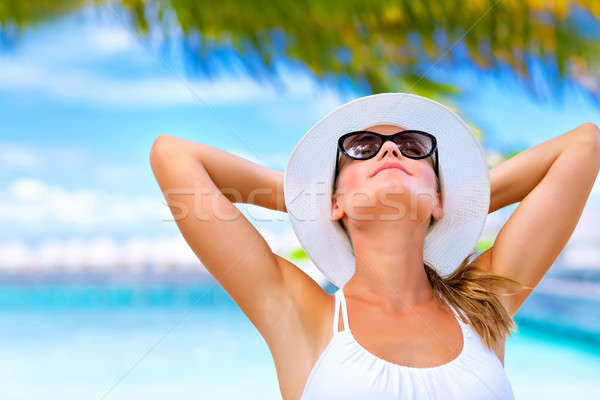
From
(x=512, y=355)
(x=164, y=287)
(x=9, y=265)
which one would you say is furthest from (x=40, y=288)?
(x=512, y=355)

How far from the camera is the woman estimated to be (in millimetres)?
1265

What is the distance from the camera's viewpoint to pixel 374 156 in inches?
56.2

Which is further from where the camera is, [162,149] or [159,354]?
[159,354]

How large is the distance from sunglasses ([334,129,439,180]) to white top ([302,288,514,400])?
0.42 metres

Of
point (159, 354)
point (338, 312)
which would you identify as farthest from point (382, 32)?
point (338, 312)

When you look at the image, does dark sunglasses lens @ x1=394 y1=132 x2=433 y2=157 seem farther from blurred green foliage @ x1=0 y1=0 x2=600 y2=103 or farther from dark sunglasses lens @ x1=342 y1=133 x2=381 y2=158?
blurred green foliage @ x1=0 y1=0 x2=600 y2=103

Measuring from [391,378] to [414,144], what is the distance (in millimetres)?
551

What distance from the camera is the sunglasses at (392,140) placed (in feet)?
4.75

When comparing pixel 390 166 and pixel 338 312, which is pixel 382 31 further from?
pixel 338 312

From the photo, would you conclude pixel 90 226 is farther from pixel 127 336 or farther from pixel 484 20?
pixel 484 20

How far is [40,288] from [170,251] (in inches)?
105

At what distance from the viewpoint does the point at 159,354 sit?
8.27 metres

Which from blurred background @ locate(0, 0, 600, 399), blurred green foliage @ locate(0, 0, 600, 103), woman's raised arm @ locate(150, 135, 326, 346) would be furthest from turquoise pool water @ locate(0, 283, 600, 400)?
woman's raised arm @ locate(150, 135, 326, 346)

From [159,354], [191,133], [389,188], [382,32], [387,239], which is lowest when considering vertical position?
[159,354]
